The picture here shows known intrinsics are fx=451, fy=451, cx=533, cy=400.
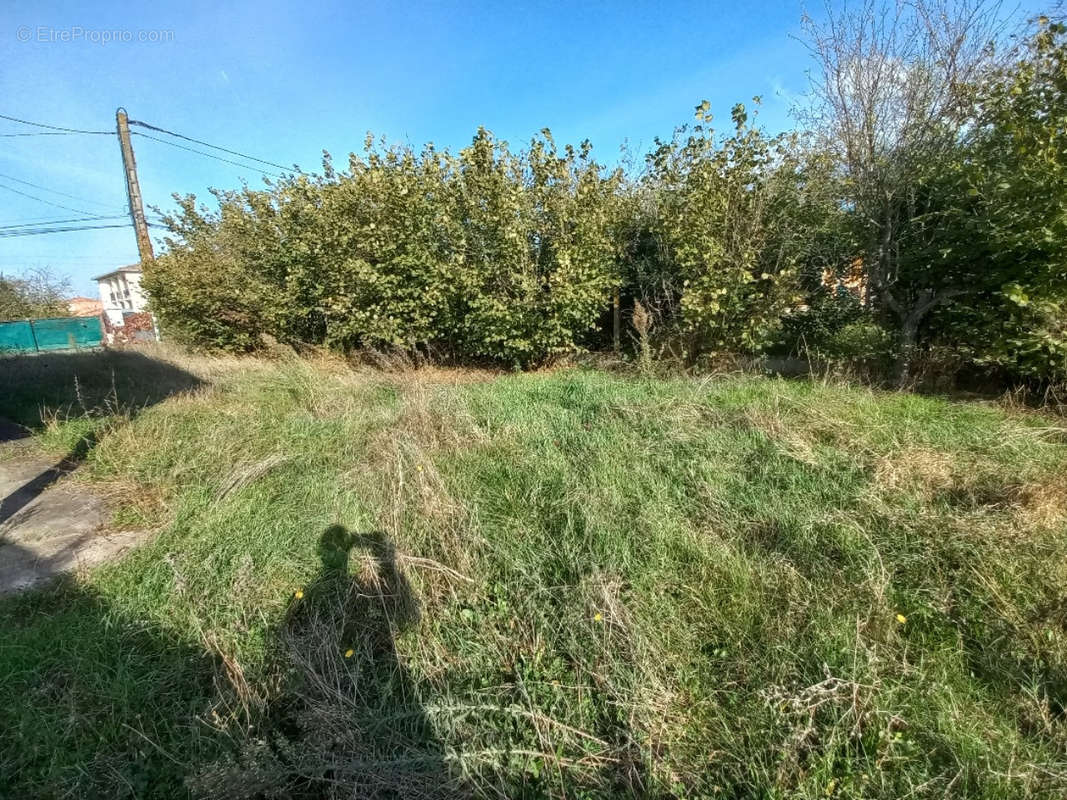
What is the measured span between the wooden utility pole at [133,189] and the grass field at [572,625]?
13.1 meters

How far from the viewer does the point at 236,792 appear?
1.63m

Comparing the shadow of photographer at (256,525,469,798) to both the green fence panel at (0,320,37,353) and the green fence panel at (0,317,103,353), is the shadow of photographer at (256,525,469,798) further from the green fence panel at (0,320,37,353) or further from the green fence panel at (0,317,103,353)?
the green fence panel at (0,320,37,353)

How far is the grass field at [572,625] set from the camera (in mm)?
1668

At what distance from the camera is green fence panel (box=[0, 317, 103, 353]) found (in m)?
18.8

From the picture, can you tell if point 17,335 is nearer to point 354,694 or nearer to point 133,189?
point 133,189

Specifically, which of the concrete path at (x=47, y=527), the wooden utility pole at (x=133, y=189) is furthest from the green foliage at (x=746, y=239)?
the wooden utility pole at (x=133, y=189)

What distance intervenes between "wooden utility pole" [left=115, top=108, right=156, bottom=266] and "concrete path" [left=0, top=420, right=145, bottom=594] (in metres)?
12.1

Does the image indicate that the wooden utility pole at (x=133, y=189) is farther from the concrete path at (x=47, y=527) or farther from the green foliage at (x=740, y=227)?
the green foliage at (x=740, y=227)

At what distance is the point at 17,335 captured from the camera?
19094mm

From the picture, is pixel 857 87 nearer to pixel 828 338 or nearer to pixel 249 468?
pixel 828 338

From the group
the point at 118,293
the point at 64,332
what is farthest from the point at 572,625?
the point at 118,293

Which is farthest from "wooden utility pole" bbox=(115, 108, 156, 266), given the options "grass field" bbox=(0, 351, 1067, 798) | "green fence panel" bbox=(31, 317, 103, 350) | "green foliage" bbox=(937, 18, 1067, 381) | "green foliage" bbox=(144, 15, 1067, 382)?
"green foliage" bbox=(937, 18, 1067, 381)

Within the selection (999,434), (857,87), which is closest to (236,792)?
(999,434)

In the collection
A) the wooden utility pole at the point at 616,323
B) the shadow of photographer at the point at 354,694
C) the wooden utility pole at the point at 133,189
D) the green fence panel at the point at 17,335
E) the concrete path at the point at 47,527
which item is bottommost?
the shadow of photographer at the point at 354,694
